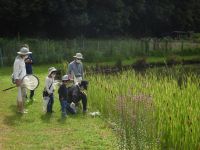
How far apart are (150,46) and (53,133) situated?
28.1 m

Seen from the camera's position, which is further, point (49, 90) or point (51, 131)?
point (49, 90)

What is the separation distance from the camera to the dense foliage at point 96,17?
41156 millimetres

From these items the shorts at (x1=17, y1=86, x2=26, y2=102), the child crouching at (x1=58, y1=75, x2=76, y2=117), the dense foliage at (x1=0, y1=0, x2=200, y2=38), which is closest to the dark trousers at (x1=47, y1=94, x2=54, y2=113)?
the child crouching at (x1=58, y1=75, x2=76, y2=117)

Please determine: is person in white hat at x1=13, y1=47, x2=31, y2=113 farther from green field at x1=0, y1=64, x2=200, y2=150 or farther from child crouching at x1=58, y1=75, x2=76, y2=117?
child crouching at x1=58, y1=75, x2=76, y2=117

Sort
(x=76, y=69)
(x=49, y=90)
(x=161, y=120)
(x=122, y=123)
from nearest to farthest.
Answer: (x=122, y=123) → (x=161, y=120) → (x=49, y=90) → (x=76, y=69)

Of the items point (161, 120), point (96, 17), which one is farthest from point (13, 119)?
point (96, 17)

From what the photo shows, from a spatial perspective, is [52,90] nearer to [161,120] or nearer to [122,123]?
[161,120]

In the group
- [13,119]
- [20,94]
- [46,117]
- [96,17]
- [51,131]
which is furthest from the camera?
[96,17]

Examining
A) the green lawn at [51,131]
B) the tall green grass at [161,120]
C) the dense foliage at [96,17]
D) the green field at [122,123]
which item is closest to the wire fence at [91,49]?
the dense foliage at [96,17]

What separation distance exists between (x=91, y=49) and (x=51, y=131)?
2314 centimetres

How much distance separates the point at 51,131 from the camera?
11805 mm

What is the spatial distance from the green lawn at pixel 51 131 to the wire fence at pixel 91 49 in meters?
16.5

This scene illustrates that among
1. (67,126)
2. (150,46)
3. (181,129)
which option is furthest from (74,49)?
(181,129)

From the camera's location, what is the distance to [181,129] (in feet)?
31.7
